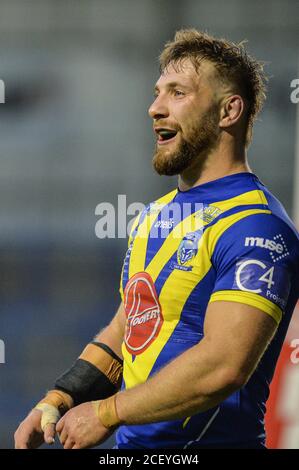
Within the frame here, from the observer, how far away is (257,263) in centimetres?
234

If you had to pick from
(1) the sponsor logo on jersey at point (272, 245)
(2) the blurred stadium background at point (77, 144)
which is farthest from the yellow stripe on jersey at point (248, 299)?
(2) the blurred stadium background at point (77, 144)

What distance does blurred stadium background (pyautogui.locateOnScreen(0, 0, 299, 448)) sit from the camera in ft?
17.8

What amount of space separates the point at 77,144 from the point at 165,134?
10.1ft

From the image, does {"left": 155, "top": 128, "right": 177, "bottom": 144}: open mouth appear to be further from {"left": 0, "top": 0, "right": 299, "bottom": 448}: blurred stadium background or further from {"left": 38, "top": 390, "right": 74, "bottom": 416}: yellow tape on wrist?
{"left": 0, "top": 0, "right": 299, "bottom": 448}: blurred stadium background

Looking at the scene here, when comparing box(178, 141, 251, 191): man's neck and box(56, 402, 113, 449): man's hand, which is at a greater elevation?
box(178, 141, 251, 191): man's neck

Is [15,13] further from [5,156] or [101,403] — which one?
[101,403]

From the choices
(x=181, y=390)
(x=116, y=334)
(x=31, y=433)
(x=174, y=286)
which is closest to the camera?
(x=181, y=390)

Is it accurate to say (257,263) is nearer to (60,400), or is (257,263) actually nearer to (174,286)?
(174,286)

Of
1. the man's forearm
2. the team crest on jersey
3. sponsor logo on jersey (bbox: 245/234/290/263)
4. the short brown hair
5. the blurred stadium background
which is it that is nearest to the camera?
the man's forearm

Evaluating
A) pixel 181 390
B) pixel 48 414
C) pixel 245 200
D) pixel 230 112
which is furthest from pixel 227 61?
pixel 48 414

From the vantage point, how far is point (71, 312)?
5441mm

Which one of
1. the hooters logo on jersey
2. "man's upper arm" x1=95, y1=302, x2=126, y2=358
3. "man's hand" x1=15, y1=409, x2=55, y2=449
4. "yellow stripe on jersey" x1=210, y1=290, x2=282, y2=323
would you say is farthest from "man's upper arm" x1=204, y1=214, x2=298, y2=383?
"man's hand" x1=15, y1=409, x2=55, y2=449
